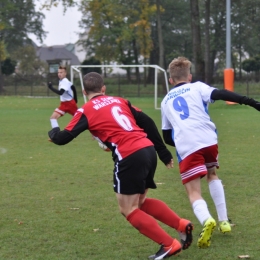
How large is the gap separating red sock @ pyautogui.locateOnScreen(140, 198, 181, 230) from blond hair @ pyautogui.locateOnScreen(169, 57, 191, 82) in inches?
48.1

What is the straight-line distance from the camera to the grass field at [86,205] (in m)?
5.71

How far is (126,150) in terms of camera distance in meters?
5.27

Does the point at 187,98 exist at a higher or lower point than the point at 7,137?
higher

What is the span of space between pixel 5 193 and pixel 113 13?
129 feet

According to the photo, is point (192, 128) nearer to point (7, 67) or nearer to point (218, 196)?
point (218, 196)

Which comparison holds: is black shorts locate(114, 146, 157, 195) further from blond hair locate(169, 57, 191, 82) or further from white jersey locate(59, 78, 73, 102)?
white jersey locate(59, 78, 73, 102)

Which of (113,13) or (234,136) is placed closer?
(234,136)

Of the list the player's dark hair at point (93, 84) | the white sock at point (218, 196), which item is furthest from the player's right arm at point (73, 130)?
the white sock at point (218, 196)

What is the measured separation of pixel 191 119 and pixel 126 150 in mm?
865

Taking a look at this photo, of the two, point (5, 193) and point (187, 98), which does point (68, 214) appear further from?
point (187, 98)

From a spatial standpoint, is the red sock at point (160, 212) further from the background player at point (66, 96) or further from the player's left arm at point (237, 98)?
the background player at point (66, 96)

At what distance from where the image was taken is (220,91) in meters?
5.61

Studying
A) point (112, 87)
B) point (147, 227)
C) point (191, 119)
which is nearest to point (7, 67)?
point (112, 87)

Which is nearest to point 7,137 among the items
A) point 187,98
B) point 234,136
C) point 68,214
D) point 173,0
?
point 234,136
